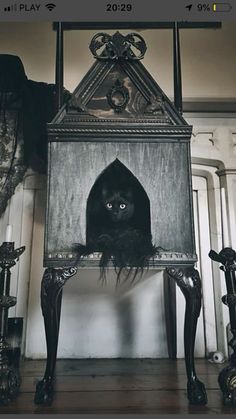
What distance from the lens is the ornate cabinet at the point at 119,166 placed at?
87 centimetres

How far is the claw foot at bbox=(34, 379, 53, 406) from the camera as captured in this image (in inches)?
31.9

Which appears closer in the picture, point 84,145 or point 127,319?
point 84,145

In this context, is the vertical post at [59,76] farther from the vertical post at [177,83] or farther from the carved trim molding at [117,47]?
the vertical post at [177,83]

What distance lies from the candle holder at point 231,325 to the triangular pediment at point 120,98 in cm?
38

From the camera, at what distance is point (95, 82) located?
1.01 m

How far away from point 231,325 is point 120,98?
0.68 metres

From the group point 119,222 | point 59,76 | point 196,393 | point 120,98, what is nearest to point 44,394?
point 196,393

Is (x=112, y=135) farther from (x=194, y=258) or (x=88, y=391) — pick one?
(x=88, y=391)

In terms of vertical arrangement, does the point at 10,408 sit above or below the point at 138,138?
below

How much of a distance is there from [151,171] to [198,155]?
0.70 m

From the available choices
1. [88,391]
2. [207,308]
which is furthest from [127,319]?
[88,391]
